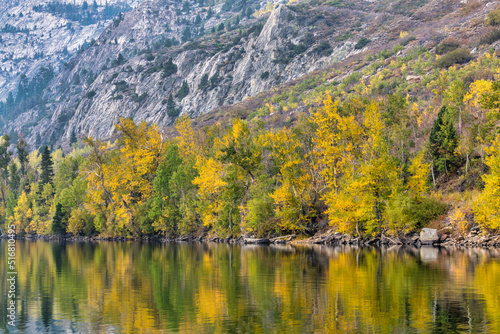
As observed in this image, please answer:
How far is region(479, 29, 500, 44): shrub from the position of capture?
94375mm

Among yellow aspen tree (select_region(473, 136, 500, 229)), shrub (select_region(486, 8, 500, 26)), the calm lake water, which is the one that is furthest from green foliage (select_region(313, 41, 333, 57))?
the calm lake water

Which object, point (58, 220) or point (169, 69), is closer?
point (58, 220)

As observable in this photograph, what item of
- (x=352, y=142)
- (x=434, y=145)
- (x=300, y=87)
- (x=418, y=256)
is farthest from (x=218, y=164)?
(x=300, y=87)

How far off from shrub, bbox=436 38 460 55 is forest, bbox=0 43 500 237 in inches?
262

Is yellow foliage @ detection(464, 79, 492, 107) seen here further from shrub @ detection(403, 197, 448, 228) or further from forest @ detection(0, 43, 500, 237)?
shrub @ detection(403, 197, 448, 228)

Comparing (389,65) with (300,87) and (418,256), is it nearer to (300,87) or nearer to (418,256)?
(300,87)

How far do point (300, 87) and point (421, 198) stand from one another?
81670mm

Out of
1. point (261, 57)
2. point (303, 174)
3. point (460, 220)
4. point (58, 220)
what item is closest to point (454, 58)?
point (303, 174)

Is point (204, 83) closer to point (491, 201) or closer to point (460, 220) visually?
point (460, 220)

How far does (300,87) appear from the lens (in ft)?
422

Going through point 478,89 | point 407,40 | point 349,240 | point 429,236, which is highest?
point 407,40

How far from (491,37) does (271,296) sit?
9064 cm

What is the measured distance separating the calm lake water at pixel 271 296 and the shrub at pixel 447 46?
73.7 m

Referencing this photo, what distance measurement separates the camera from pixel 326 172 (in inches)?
2314
